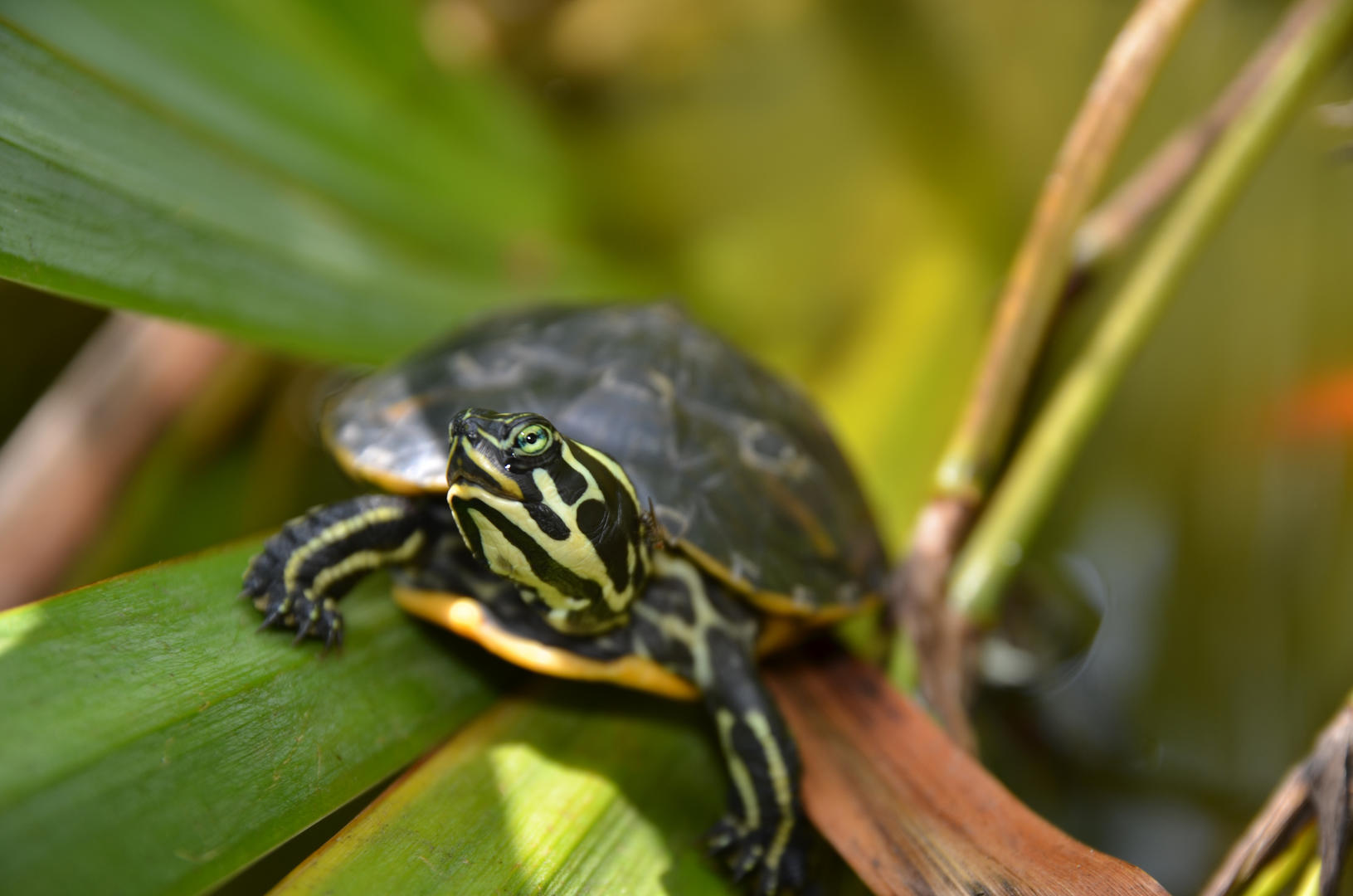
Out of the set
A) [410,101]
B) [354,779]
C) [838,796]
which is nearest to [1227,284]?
→ [838,796]

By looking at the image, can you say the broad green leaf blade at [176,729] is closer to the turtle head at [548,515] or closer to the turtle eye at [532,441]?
the turtle head at [548,515]

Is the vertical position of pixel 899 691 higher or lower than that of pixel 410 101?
lower

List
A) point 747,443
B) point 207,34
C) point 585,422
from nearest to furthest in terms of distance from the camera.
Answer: point 585,422
point 747,443
point 207,34

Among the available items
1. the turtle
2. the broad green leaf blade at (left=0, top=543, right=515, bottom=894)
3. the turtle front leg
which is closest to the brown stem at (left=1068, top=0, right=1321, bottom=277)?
the turtle

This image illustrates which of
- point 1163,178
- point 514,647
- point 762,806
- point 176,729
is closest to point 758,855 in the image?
point 762,806

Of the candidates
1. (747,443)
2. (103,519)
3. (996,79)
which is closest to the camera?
(747,443)

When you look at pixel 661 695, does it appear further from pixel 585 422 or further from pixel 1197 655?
pixel 1197 655

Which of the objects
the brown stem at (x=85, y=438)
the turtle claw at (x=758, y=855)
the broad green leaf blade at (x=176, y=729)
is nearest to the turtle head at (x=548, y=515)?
the broad green leaf blade at (x=176, y=729)

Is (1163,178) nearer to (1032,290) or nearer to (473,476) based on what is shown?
(1032,290)
